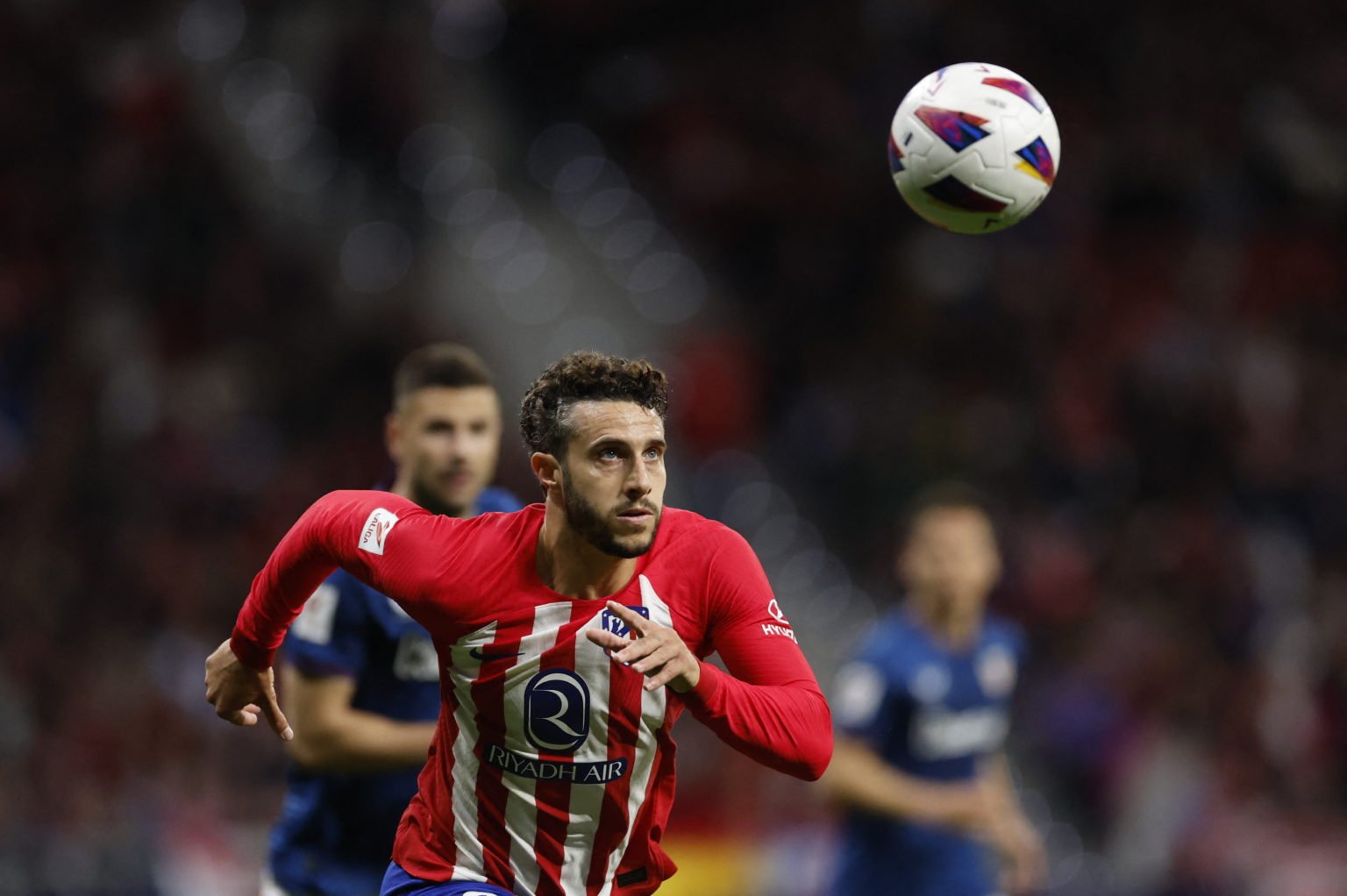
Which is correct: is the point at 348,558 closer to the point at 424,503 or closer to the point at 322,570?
the point at 322,570

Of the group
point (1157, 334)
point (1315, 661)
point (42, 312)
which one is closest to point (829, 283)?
point (1157, 334)

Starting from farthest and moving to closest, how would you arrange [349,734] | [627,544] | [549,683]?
[349,734] < [549,683] < [627,544]

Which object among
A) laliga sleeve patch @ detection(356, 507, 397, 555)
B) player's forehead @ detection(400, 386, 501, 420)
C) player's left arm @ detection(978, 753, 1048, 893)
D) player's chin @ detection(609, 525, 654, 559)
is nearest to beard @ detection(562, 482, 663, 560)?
player's chin @ detection(609, 525, 654, 559)

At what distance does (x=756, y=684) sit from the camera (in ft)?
12.2

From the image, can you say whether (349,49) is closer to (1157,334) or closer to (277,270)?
(277,270)

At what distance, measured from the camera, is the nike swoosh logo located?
→ 378 centimetres

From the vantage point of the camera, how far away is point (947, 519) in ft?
22.7

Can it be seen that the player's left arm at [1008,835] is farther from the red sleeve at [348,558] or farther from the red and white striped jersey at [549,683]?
the red sleeve at [348,558]

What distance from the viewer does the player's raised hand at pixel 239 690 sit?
4086 mm

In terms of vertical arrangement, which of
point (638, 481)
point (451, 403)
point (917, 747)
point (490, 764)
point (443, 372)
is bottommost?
point (490, 764)

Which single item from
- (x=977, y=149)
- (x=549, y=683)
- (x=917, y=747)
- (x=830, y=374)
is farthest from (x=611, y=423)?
(x=830, y=374)

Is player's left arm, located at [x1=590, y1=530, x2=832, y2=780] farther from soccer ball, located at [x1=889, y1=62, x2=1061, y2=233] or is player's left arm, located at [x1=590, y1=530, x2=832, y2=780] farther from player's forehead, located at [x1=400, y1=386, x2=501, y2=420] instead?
player's forehead, located at [x1=400, y1=386, x2=501, y2=420]

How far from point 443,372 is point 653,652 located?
2354 millimetres

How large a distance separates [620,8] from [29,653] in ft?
25.1
